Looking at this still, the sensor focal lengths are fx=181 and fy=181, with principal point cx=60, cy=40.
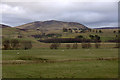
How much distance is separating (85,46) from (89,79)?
368 ft

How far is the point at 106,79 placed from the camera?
22281mm

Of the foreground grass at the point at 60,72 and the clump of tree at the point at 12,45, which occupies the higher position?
the clump of tree at the point at 12,45

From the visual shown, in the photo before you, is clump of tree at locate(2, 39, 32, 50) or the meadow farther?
clump of tree at locate(2, 39, 32, 50)

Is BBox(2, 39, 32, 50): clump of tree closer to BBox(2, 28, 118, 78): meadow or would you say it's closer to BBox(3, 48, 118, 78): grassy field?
BBox(2, 28, 118, 78): meadow

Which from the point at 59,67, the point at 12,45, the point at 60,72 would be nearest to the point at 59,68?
the point at 59,67

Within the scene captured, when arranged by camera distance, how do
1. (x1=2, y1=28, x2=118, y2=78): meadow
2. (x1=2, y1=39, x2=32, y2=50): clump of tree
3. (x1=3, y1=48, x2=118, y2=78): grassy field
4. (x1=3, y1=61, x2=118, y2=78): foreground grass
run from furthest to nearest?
(x1=2, y1=39, x2=32, y2=50): clump of tree, (x1=2, y1=28, x2=118, y2=78): meadow, (x1=3, y1=48, x2=118, y2=78): grassy field, (x1=3, y1=61, x2=118, y2=78): foreground grass

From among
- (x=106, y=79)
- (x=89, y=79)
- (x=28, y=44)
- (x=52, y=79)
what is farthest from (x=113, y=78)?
(x=28, y=44)

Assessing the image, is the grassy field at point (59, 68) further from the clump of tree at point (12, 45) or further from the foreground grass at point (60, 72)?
the clump of tree at point (12, 45)

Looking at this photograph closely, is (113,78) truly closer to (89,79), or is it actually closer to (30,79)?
(89,79)

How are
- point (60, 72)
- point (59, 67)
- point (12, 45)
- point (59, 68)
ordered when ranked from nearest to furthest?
point (60, 72) < point (59, 68) < point (59, 67) < point (12, 45)

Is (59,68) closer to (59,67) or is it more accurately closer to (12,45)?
(59,67)

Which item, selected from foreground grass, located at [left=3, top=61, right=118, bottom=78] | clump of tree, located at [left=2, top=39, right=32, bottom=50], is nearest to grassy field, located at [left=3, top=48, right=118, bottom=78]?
foreground grass, located at [left=3, top=61, right=118, bottom=78]

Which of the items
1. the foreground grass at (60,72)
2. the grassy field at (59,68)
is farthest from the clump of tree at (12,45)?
the foreground grass at (60,72)

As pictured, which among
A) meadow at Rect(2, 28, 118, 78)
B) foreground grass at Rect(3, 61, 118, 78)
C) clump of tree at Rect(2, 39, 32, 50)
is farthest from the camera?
clump of tree at Rect(2, 39, 32, 50)
